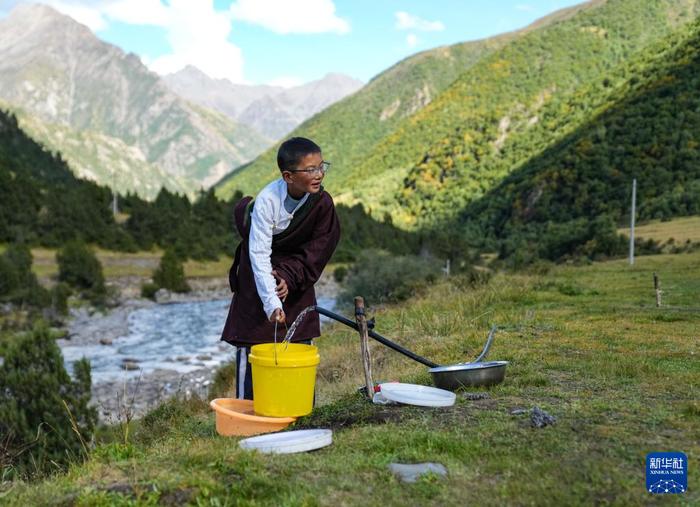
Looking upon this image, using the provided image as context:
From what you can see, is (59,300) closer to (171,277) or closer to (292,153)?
(171,277)

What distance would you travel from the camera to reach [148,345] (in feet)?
146

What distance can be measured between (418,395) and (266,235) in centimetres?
191

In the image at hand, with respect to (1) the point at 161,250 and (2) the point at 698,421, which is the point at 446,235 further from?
(2) the point at 698,421

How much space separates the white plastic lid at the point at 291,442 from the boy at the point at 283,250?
997 millimetres

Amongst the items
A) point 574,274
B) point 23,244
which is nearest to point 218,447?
point 574,274

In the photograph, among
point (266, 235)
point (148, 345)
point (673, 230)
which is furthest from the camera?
point (673, 230)

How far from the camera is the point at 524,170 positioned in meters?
101

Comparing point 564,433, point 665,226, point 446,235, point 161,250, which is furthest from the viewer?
point 161,250

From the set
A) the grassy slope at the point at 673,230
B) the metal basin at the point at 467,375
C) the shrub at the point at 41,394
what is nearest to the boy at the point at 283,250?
the metal basin at the point at 467,375

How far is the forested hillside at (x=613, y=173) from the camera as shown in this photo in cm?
5594

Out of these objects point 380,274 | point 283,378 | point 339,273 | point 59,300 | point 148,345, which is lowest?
point 148,345

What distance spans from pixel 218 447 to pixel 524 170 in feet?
332

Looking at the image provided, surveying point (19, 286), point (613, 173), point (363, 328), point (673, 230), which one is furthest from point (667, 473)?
point (613, 173)

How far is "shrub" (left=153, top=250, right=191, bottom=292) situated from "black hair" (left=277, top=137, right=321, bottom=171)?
238 feet
